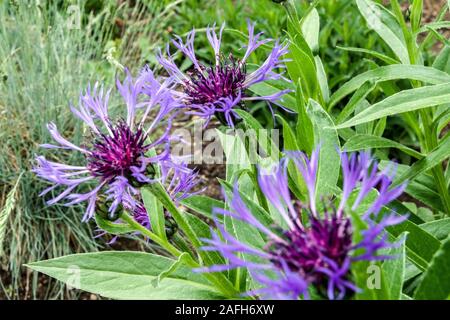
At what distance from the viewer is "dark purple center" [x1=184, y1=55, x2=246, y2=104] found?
1.11 meters

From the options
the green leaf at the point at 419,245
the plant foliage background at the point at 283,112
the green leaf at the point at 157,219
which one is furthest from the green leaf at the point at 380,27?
the green leaf at the point at 157,219

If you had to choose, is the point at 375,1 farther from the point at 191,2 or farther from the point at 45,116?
the point at 191,2

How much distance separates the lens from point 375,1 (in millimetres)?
1486

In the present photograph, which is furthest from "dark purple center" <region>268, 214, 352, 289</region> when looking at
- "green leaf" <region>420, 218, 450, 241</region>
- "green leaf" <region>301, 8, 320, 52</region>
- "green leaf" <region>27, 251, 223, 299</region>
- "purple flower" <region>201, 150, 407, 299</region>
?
"green leaf" <region>301, 8, 320, 52</region>

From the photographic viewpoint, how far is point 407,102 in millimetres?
1103

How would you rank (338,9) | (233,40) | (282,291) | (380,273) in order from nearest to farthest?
(282,291), (380,273), (338,9), (233,40)

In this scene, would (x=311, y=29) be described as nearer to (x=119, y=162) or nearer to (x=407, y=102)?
(x=407, y=102)

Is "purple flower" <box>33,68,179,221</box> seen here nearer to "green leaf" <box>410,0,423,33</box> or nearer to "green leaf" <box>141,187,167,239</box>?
"green leaf" <box>141,187,167,239</box>

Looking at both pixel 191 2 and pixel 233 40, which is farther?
pixel 191 2

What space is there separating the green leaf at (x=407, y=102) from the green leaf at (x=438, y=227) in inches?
8.2

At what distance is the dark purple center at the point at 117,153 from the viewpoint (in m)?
0.93

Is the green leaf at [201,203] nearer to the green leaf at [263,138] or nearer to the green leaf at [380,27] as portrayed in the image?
the green leaf at [263,138]
